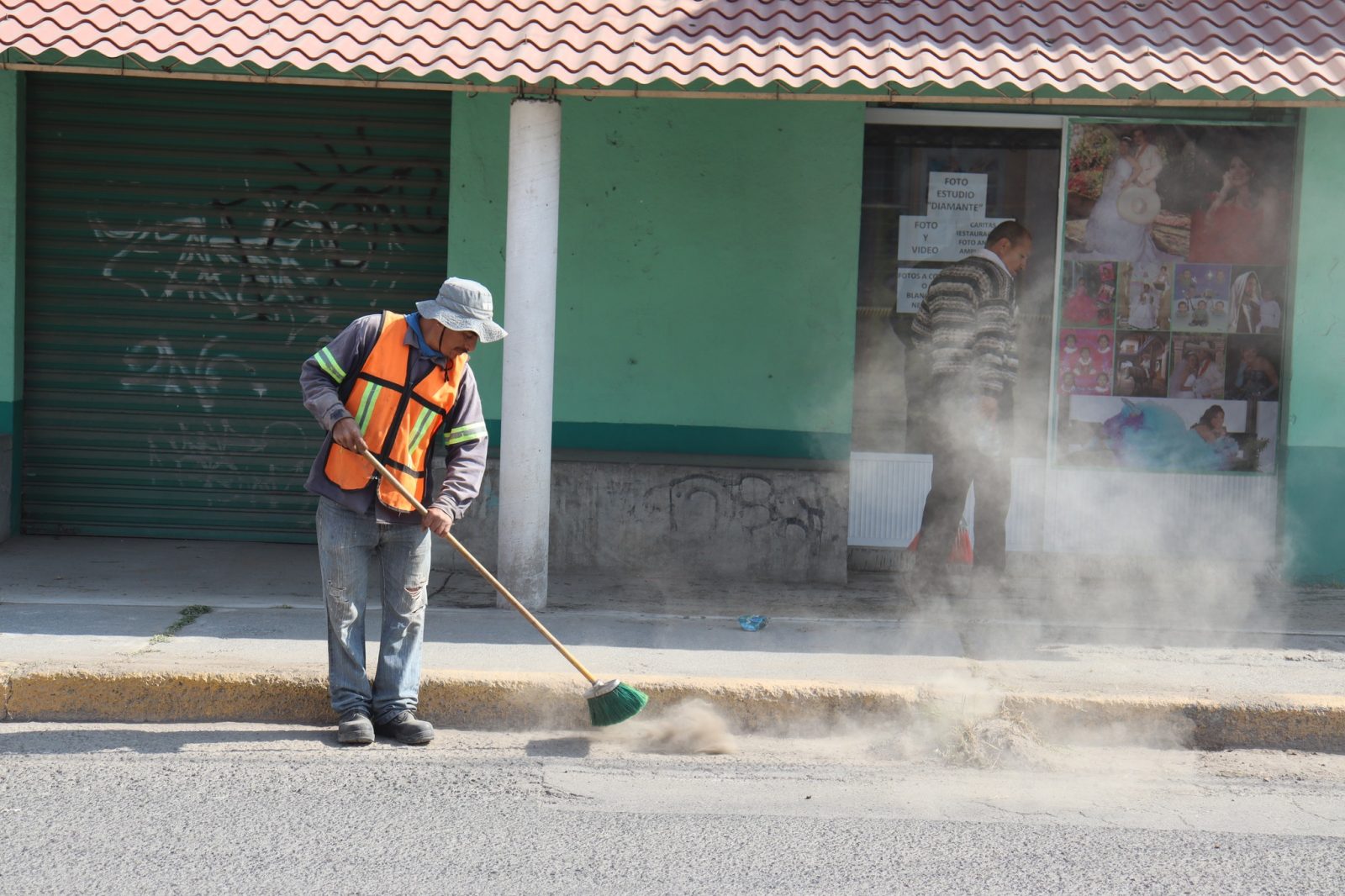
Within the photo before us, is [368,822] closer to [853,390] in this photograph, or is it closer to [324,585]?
[324,585]

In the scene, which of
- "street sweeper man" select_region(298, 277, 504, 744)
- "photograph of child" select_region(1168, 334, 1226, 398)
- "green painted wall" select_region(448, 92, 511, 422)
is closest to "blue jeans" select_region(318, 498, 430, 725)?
"street sweeper man" select_region(298, 277, 504, 744)

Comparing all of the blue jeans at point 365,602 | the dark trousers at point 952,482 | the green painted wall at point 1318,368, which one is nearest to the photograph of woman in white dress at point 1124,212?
the green painted wall at point 1318,368

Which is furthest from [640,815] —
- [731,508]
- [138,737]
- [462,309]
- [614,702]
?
[731,508]

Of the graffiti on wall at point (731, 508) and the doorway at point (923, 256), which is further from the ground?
the doorway at point (923, 256)

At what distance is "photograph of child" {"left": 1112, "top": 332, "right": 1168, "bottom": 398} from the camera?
875 centimetres

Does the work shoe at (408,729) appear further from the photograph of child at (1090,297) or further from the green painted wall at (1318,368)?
the green painted wall at (1318,368)

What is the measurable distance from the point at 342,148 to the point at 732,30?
9.46 feet

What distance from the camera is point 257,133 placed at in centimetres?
876

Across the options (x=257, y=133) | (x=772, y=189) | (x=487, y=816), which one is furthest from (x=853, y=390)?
(x=487, y=816)

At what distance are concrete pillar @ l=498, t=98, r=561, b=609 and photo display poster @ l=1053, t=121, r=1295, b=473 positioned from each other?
3435mm

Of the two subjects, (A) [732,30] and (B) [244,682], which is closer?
(B) [244,682]

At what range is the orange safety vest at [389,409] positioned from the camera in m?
Answer: 5.14

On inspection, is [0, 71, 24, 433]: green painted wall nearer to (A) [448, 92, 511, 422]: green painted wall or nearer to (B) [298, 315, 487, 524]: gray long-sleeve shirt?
(A) [448, 92, 511, 422]: green painted wall

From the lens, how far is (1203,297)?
28.5 ft
